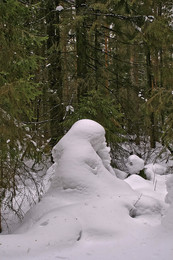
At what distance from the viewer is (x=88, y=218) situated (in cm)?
391

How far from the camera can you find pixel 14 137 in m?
4.23

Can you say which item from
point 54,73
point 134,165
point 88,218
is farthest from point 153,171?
point 88,218

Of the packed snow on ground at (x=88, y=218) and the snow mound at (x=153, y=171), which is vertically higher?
the packed snow on ground at (x=88, y=218)

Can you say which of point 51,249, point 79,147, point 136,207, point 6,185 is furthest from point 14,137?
point 136,207

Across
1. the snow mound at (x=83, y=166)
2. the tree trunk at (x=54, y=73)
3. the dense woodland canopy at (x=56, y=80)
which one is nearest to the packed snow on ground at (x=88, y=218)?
the snow mound at (x=83, y=166)

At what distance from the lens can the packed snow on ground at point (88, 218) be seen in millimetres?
3229

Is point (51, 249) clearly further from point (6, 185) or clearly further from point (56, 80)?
point (56, 80)

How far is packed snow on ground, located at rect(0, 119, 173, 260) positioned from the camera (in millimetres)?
3229

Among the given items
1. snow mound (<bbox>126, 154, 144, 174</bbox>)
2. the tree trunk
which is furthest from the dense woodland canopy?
snow mound (<bbox>126, 154, 144, 174</bbox>)

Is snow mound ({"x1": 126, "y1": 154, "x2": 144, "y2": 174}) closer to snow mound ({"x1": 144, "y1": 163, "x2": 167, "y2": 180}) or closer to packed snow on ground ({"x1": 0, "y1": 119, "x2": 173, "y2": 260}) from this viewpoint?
snow mound ({"x1": 144, "y1": 163, "x2": 167, "y2": 180})

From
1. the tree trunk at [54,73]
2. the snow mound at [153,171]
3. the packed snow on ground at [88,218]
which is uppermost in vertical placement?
the tree trunk at [54,73]

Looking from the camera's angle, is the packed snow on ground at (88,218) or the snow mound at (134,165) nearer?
the packed snow on ground at (88,218)

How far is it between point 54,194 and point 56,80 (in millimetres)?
5750

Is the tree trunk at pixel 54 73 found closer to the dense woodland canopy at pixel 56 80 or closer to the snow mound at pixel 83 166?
the dense woodland canopy at pixel 56 80
